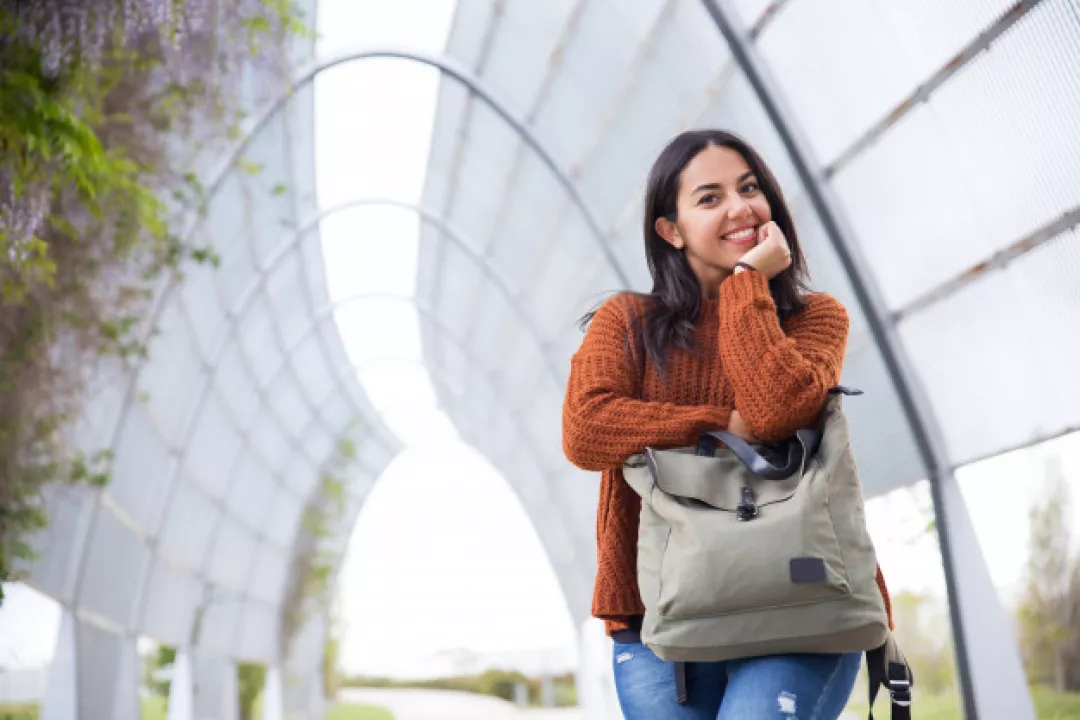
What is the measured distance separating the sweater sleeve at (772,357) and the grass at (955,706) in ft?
13.6

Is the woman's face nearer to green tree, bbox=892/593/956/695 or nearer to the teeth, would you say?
the teeth

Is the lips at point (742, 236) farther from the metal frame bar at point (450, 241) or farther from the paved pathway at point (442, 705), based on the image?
the paved pathway at point (442, 705)

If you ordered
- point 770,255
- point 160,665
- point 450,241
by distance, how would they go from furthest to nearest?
point 450,241 → point 160,665 → point 770,255

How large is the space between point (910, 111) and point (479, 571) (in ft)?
80.7

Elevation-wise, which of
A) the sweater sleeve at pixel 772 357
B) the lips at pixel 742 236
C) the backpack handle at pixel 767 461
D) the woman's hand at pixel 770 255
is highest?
Result: the lips at pixel 742 236

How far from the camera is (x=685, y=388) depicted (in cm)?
187

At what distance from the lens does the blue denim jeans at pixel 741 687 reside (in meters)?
1.52

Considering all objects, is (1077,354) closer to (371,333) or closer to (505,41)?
(505,41)

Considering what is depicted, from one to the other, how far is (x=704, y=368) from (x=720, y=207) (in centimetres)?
28

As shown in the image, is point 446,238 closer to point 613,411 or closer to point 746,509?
point 613,411

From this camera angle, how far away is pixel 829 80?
6.09 m

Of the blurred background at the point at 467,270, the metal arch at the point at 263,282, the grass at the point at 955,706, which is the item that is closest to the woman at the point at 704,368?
the blurred background at the point at 467,270

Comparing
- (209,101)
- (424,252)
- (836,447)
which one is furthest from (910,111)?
(424,252)

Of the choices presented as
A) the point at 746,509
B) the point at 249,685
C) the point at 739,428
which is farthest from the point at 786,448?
the point at 249,685
